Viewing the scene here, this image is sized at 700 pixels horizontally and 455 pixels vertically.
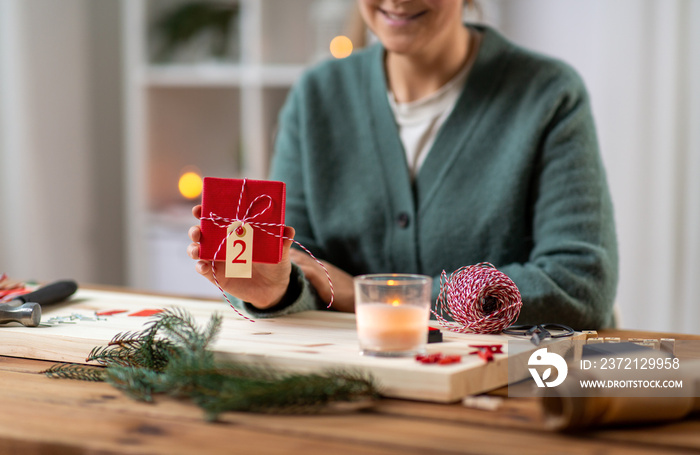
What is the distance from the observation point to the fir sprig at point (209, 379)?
75 centimetres

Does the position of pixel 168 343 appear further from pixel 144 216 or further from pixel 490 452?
pixel 144 216

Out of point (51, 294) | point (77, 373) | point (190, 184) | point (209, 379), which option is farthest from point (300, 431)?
point (190, 184)

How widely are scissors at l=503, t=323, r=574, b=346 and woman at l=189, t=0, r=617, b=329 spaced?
18 cm

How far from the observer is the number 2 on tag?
1.03m

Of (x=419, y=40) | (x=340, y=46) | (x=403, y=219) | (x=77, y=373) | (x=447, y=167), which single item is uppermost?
(x=340, y=46)

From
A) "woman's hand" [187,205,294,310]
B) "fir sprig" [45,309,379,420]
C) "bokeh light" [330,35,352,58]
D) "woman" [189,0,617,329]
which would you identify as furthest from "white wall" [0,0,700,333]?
"fir sprig" [45,309,379,420]

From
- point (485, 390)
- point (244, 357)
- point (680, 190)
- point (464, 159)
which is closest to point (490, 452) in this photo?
point (485, 390)

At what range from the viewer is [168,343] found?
90cm

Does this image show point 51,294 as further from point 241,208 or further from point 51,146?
point 51,146

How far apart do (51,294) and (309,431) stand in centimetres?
71

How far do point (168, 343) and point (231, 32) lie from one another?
228 centimetres

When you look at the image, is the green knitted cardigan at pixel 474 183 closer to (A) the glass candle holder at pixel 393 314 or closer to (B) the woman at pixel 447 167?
(B) the woman at pixel 447 167

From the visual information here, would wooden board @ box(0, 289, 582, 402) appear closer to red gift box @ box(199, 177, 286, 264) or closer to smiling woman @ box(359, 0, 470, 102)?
red gift box @ box(199, 177, 286, 264)

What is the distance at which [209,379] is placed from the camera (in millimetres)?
783
